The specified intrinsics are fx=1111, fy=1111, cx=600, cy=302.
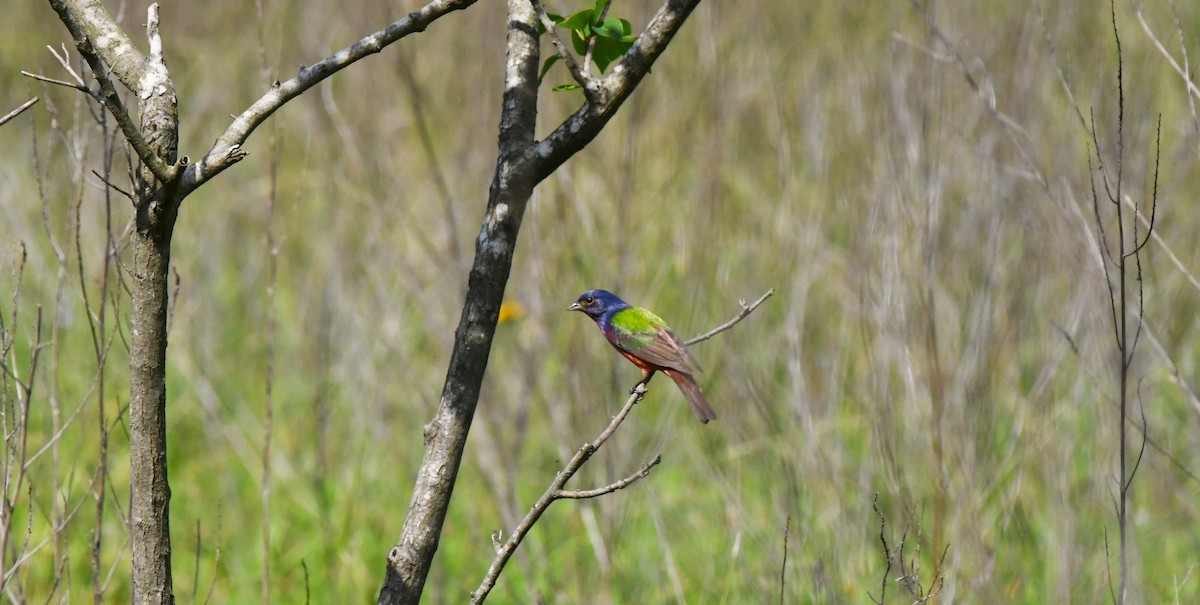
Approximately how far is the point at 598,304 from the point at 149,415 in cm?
156

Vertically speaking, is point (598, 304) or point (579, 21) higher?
point (598, 304)

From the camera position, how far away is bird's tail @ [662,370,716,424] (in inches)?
90.1

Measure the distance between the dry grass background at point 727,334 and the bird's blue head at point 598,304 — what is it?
88cm

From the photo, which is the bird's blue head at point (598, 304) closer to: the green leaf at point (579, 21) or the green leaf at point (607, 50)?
the green leaf at point (607, 50)

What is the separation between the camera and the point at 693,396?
8.21 feet

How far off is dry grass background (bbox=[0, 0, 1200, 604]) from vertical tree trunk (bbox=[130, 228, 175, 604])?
3.41ft

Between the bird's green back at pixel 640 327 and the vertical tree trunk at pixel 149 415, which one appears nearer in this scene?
the vertical tree trunk at pixel 149 415

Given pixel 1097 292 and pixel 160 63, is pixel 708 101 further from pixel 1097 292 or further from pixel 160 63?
pixel 160 63

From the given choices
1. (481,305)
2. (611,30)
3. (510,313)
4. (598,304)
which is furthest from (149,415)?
(510,313)

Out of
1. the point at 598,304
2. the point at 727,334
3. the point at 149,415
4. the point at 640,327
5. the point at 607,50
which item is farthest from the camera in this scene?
the point at 727,334

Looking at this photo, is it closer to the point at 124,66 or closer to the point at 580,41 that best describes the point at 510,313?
the point at 580,41

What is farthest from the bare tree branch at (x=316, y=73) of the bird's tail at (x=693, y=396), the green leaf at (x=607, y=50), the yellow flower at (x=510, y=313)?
the yellow flower at (x=510, y=313)

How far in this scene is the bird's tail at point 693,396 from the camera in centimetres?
229

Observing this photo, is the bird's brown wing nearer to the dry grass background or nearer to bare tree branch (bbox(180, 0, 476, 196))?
the dry grass background
